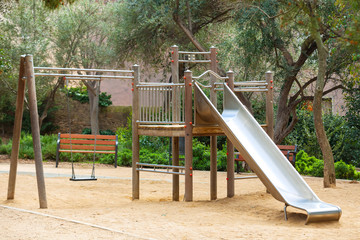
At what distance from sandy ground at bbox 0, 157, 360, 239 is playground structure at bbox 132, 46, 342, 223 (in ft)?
0.95

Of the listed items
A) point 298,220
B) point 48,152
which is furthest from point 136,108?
point 48,152

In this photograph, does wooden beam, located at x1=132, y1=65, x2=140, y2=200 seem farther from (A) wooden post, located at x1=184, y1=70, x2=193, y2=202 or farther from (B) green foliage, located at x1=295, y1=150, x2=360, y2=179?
(B) green foliage, located at x1=295, y1=150, x2=360, y2=179

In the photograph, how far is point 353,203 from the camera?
316 inches

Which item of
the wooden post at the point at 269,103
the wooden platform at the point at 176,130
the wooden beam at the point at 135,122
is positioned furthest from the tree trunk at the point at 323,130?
the wooden beam at the point at 135,122

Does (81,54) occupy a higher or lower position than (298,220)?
higher

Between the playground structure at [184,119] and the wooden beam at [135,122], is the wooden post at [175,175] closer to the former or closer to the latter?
the playground structure at [184,119]

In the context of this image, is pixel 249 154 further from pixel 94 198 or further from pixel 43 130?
pixel 43 130

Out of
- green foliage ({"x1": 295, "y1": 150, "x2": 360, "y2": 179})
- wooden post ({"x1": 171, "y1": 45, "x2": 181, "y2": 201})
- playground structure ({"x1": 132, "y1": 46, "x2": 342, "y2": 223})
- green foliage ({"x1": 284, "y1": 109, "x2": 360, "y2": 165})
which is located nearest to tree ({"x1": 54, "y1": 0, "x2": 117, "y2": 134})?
green foliage ({"x1": 284, "y1": 109, "x2": 360, "y2": 165})

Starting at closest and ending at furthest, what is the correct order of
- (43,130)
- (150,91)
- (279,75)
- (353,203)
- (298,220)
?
1. (298,220)
2. (353,203)
3. (150,91)
4. (279,75)
5. (43,130)

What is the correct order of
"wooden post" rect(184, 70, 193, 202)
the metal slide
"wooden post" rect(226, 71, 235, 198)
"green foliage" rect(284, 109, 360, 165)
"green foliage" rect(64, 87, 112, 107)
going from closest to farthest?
the metal slide, "wooden post" rect(184, 70, 193, 202), "wooden post" rect(226, 71, 235, 198), "green foliage" rect(284, 109, 360, 165), "green foliage" rect(64, 87, 112, 107)

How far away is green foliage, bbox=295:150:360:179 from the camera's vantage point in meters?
13.0

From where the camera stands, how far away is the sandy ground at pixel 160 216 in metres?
5.88

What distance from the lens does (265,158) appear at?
770 centimetres

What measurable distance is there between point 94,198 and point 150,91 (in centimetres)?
241
